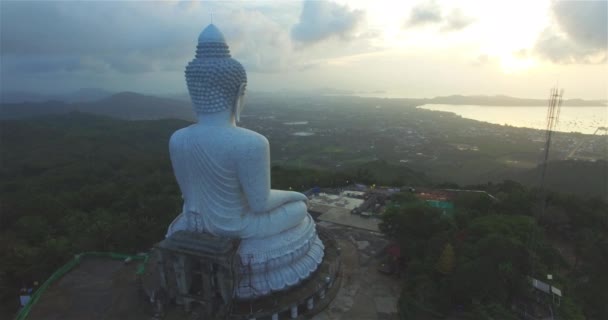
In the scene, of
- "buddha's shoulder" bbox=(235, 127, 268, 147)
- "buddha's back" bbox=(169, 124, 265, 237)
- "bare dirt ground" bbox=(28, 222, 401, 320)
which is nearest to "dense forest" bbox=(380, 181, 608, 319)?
"bare dirt ground" bbox=(28, 222, 401, 320)

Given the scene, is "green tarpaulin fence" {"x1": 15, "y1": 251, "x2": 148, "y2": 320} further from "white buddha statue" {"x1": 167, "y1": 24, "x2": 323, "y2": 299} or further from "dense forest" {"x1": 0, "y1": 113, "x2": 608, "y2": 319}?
"white buddha statue" {"x1": 167, "y1": 24, "x2": 323, "y2": 299}

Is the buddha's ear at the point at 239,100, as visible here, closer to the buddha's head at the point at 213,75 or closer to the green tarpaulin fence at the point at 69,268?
the buddha's head at the point at 213,75

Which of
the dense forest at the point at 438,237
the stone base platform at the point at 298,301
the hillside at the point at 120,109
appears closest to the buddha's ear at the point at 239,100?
the stone base platform at the point at 298,301

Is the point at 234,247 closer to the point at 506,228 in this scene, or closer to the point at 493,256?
the point at 493,256

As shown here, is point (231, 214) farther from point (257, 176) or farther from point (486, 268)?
point (486, 268)

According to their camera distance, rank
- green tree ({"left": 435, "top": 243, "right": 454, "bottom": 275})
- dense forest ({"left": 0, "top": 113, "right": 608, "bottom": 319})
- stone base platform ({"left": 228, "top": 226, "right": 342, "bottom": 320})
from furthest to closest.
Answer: green tree ({"left": 435, "top": 243, "right": 454, "bottom": 275}) → dense forest ({"left": 0, "top": 113, "right": 608, "bottom": 319}) → stone base platform ({"left": 228, "top": 226, "right": 342, "bottom": 320})

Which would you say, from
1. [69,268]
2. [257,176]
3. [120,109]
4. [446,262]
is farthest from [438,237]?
[120,109]

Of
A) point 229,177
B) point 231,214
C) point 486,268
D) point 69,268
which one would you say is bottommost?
point 69,268
